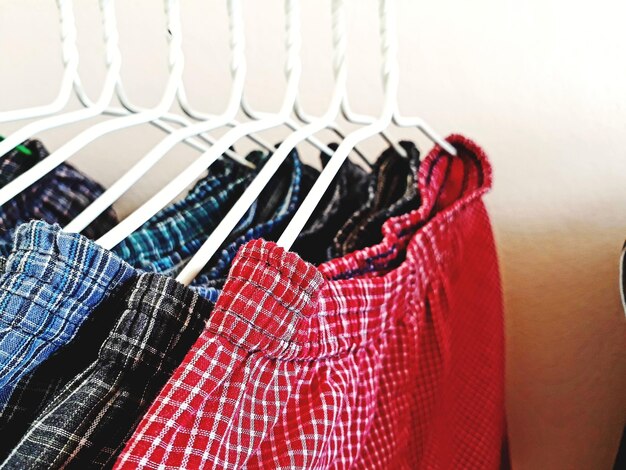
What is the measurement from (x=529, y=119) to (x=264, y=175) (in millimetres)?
459

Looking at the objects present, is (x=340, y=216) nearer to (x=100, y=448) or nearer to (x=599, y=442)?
(x=100, y=448)

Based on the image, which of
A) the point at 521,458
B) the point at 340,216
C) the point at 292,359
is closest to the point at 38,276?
the point at 292,359

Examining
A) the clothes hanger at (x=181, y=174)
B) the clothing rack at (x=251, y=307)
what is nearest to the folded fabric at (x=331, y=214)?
the clothing rack at (x=251, y=307)

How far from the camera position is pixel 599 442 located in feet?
2.60

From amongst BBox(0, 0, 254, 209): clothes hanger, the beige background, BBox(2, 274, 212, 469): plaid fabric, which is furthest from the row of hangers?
the beige background

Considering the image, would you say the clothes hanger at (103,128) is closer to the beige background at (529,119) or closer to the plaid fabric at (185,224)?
the plaid fabric at (185,224)

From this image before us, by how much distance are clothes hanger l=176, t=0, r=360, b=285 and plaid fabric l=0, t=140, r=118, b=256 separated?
243 mm

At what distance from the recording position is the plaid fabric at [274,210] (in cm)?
49

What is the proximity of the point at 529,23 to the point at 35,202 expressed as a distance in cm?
61

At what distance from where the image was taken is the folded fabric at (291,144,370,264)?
0.54 m

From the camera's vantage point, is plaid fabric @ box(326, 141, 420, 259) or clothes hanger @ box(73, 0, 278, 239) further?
plaid fabric @ box(326, 141, 420, 259)

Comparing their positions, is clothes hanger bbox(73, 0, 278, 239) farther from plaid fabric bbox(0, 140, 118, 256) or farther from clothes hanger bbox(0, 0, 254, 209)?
plaid fabric bbox(0, 140, 118, 256)

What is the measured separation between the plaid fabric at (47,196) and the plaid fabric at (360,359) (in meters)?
0.36

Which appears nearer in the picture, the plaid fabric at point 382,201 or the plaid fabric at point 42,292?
the plaid fabric at point 42,292
